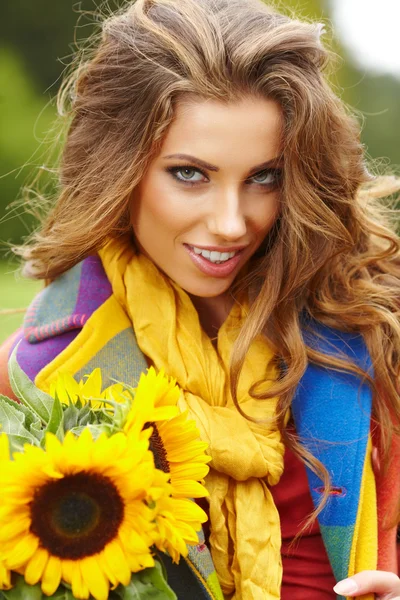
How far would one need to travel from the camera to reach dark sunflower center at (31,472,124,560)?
1.15m

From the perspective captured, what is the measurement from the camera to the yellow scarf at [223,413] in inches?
72.5

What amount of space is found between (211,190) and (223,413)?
0.51 metres

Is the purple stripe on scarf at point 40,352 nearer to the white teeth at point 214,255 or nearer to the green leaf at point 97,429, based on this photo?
the white teeth at point 214,255

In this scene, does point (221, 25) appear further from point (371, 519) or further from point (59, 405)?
point (371, 519)

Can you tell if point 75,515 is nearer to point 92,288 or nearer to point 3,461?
point 3,461

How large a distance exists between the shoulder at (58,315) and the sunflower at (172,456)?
702 millimetres

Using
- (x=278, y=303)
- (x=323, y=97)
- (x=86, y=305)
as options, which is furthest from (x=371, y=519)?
(x=323, y=97)

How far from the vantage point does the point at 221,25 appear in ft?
6.06

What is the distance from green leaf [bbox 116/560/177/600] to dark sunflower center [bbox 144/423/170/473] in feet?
0.54

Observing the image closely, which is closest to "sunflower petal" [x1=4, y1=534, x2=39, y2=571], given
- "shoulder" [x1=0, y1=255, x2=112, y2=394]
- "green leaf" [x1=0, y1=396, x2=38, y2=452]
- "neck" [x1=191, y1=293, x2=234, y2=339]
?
"green leaf" [x1=0, y1=396, x2=38, y2=452]

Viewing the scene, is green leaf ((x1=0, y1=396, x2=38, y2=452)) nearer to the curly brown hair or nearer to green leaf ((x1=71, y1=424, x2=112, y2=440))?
green leaf ((x1=71, y1=424, x2=112, y2=440))

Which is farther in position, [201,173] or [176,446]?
[201,173]

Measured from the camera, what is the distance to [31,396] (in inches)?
53.6

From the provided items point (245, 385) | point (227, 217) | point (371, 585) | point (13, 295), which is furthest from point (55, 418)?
point (13, 295)
